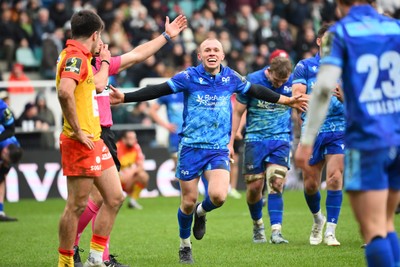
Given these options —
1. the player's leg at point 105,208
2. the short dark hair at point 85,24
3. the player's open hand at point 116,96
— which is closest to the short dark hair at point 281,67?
the player's open hand at point 116,96

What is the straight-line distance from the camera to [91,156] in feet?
26.5

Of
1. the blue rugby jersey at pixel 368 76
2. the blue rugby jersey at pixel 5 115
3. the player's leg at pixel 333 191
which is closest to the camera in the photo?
the blue rugby jersey at pixel 368 76

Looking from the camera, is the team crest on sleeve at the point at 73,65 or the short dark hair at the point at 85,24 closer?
the team crest on sleeve at the point at 73,65

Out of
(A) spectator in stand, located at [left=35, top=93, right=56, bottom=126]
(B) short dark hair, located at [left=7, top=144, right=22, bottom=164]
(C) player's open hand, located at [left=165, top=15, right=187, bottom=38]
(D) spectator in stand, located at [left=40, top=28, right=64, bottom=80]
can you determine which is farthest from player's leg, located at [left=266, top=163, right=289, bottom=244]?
(D) spectator in stand, located at [left=40, top=28, right=64, bottom=80]

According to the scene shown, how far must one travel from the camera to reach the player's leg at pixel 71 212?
8047mm

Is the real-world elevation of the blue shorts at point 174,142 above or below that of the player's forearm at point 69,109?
below

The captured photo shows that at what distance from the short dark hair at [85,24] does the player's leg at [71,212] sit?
1.36 meters

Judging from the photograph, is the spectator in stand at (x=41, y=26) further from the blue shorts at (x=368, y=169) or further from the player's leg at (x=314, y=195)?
the blue shorts at (x=368, y=169)

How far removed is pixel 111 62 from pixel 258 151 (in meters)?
3.19

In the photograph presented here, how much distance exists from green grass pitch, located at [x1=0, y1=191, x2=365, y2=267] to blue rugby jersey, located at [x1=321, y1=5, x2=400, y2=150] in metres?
3.28

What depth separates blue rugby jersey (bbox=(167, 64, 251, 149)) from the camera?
980 cm

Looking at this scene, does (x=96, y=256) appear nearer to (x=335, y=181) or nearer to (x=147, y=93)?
(x=147, y=93)

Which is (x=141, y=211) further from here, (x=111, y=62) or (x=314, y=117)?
(x=314, y=117)

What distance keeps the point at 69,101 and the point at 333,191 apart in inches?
175
